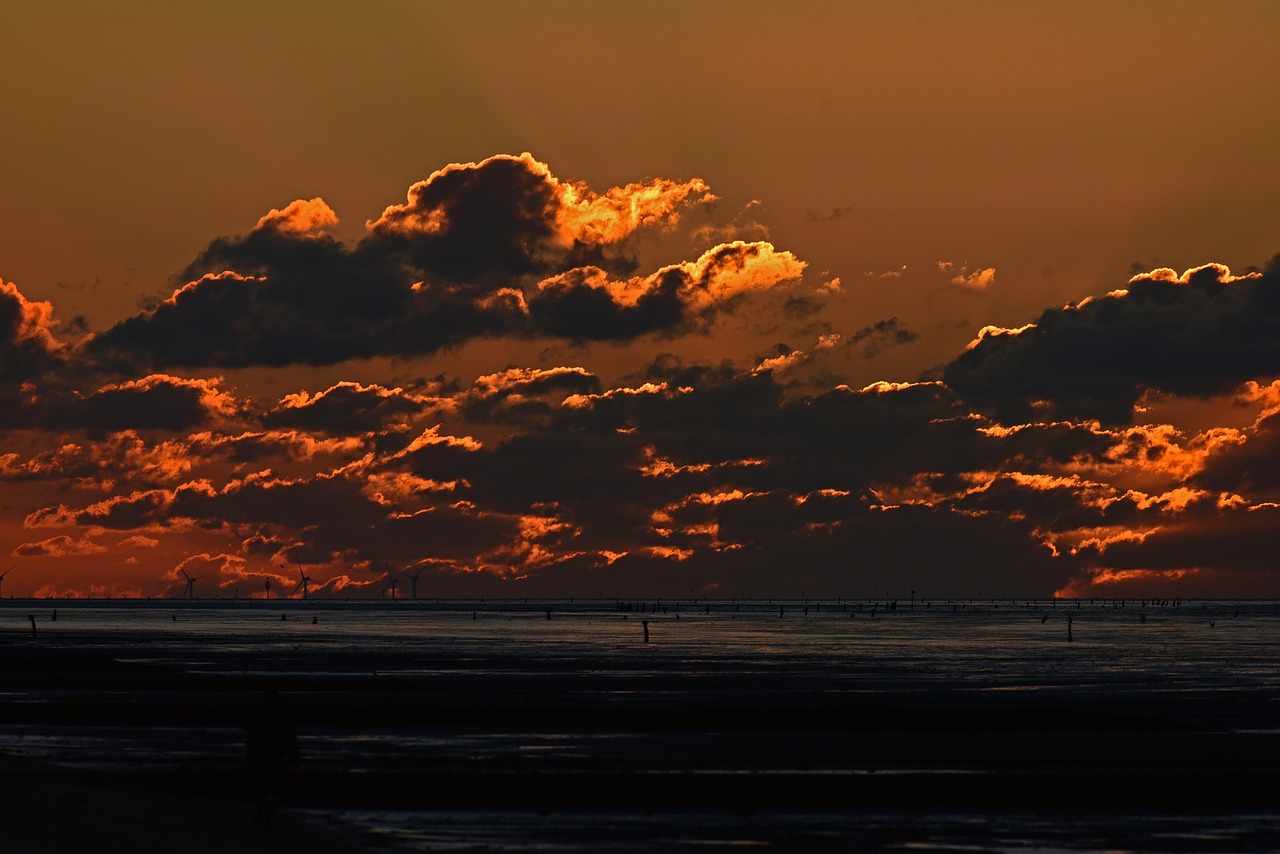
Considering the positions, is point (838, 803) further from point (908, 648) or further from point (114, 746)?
point (908, 648)

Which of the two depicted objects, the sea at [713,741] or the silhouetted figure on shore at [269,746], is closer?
the silhouetted figure on shore at [269,746]

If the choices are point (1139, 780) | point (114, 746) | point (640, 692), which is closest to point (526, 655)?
point (640, 692)

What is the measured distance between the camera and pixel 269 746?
32.9 m

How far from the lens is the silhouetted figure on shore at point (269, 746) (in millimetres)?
32688

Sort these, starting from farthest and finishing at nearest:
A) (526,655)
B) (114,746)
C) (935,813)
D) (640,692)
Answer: (526,655), (640,692), (114,746), (935,813)

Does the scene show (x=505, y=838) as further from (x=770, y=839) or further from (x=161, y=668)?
(x=161, y=668)

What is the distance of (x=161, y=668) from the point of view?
106 metres

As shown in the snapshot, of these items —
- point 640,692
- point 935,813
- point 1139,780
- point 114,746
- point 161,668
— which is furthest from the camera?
point 161,668

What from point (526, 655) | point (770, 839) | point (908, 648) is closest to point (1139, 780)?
point (770, 839)

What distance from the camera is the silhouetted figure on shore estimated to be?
32.7 meters

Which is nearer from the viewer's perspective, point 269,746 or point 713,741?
point 269,746

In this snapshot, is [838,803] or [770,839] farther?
[838,803]

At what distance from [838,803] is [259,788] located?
48.1 ft

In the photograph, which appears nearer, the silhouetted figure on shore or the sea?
the silhouetted figure on shore
